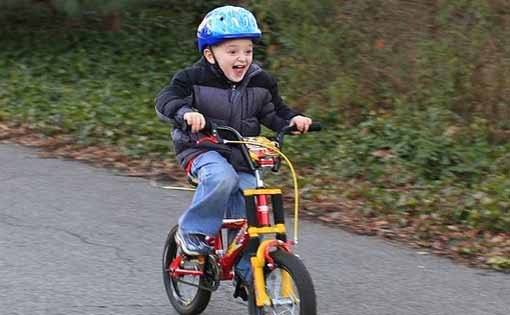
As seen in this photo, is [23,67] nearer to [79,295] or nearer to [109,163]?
[109,163]

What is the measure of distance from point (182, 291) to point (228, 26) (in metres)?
1.58

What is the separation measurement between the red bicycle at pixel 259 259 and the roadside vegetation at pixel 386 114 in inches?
87.7

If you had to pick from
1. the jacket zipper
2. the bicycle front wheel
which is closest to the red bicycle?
the bicycle front wheel

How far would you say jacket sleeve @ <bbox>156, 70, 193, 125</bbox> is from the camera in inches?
203

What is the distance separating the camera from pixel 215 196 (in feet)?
16.8

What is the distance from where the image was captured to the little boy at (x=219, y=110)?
5137mm

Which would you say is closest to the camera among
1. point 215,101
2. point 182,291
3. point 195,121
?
point 195,121

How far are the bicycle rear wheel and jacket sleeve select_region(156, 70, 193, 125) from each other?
75 cm

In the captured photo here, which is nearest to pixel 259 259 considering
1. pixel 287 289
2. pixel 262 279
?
pixel 262 279

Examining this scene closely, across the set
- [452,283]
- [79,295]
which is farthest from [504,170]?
[79,295]

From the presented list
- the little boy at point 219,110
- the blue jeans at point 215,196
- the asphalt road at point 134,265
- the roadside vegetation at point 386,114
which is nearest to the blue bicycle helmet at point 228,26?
the little boy at point 219,110

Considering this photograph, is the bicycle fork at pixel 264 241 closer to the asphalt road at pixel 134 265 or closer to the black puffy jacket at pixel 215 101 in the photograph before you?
the black puffy jacket at pixel 215 101

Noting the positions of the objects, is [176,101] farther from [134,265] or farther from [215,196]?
[134,265]

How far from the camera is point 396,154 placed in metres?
9.15
